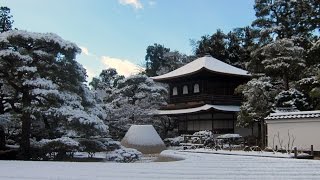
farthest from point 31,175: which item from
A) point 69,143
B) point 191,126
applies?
point 191,126

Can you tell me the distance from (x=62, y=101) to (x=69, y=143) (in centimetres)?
153

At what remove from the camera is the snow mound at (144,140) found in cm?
2028

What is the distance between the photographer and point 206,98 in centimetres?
2969

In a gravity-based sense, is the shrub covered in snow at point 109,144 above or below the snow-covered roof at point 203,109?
below

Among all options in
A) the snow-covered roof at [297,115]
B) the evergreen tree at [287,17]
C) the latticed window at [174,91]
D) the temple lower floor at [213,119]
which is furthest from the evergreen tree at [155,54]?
the snow-covered roof at [297,115]

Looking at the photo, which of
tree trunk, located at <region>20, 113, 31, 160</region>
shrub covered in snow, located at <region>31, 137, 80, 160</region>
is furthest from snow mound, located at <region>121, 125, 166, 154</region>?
tree trunk, located at <region>20, 113, 31, 160</region>

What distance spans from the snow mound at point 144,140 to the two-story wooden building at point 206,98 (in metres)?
7.71

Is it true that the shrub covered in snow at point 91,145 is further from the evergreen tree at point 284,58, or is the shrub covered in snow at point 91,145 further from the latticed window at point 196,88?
A: the latticed window at point 196,88

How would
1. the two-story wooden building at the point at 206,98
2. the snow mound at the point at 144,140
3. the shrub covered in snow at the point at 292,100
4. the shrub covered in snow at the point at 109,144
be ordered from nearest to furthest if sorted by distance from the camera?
1. the shrub covered in snow at the point at 109,144
2. the shrub covered in snow at the point at 292,100
3. the snow mound at the point at 144,140
4. the two-story wooden building at the point at 206,98

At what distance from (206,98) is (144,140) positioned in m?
10.3

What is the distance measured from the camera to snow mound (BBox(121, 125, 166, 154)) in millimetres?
20281

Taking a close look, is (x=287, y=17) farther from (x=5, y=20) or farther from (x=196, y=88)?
(x=5, y=20)

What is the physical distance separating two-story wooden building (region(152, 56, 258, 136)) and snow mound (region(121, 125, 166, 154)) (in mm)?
7711

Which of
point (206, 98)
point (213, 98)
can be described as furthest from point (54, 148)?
point (213, 98)
